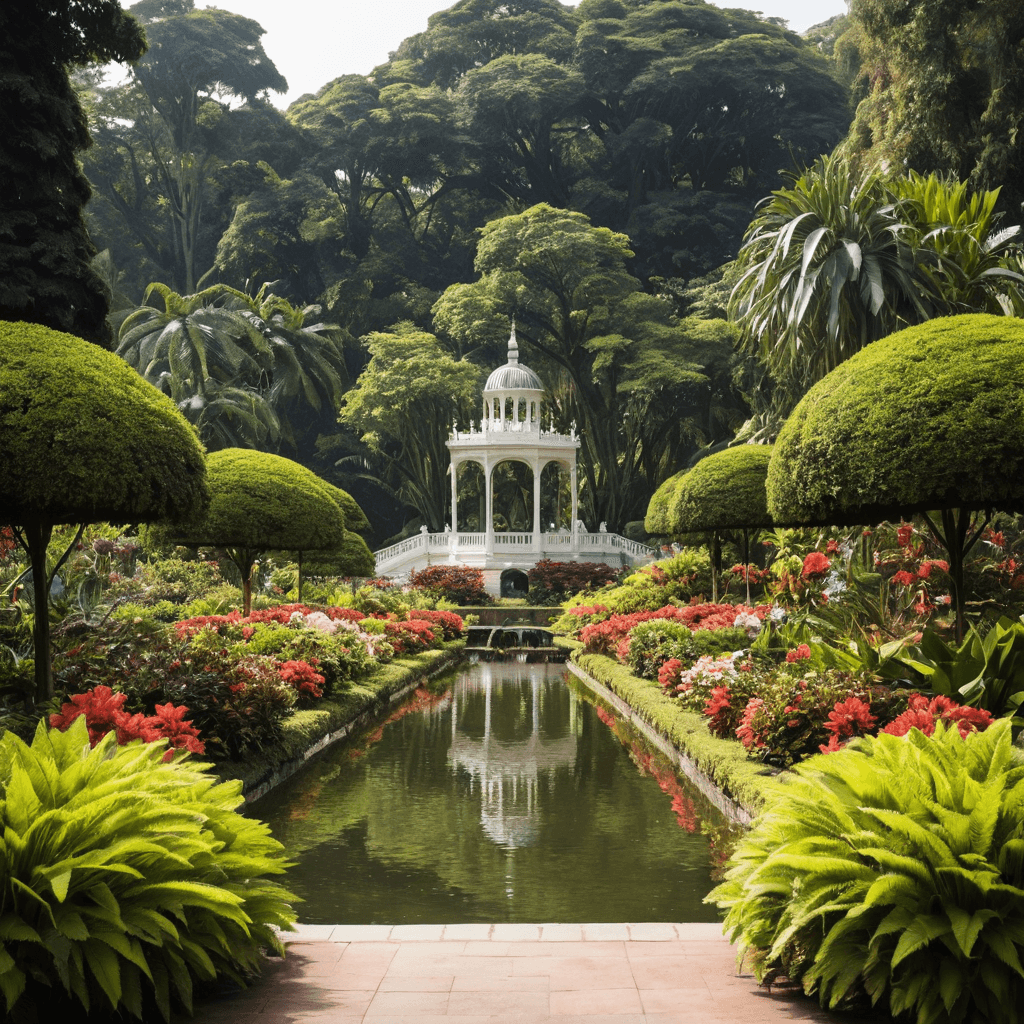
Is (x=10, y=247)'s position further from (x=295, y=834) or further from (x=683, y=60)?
(x=683, y=60)

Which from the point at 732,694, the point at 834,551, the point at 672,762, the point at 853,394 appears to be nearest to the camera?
the point at 853,394

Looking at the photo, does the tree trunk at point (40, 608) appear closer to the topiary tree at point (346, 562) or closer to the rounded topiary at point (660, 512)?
the rounded topiary at point (660, 512)

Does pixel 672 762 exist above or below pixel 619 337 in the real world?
below

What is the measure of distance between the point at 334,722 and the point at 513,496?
1407 inches

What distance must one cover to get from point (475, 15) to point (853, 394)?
4870cm

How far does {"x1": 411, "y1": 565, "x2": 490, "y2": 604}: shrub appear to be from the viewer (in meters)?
33.4

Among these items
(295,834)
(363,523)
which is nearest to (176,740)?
(295,834)

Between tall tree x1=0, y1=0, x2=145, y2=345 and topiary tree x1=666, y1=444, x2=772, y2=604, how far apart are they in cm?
897

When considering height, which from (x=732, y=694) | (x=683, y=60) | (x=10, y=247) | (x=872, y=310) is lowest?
(x=732, y=694)

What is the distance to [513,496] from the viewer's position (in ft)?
156

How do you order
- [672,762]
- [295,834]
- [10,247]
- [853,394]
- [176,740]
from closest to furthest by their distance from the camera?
[176,740] → [295,834] → [853,394] → [672,762] → [10,247]

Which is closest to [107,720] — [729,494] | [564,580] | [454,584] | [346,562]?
Result: [729,494]

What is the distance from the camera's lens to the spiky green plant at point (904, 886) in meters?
3.93

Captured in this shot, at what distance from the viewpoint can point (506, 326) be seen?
41094 millimetres
